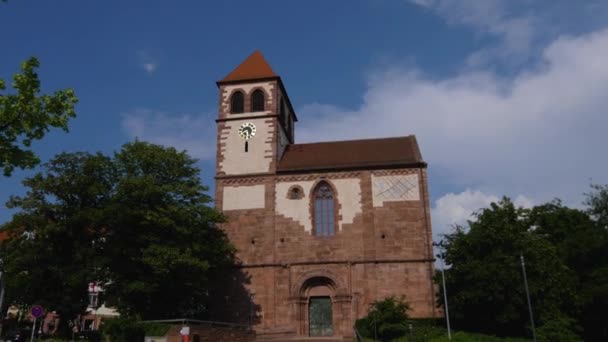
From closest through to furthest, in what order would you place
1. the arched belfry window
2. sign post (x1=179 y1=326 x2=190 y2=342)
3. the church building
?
sign post (x1=179 y1=326 x2=190 y2=342) < the church building < the arched belfry window

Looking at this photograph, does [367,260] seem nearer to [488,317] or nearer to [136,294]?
[488,317]

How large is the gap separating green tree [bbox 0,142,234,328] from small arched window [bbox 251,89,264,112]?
31.4 feet

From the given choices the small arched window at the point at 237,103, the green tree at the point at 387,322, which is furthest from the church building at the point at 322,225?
the green tree at the point at 387,322

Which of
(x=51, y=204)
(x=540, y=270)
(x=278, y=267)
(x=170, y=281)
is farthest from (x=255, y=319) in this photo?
(x=540, y=270)

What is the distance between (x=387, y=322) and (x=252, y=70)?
72.1 ft

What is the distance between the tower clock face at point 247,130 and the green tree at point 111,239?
7.62 meters

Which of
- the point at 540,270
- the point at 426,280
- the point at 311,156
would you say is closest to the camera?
the point at 540,270

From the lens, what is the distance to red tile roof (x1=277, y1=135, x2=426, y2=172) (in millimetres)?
34000

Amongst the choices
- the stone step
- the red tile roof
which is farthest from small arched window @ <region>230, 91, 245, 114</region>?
the stone step

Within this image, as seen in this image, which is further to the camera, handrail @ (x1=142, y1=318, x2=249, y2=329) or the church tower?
the church tower

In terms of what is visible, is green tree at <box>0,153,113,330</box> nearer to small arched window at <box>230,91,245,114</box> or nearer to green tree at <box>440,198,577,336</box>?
small arched window at <box>230,91,245,114</box>

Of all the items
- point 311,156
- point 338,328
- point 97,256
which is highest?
point 311,156

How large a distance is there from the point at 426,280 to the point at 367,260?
364cm

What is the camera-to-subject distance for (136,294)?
27156 mm
